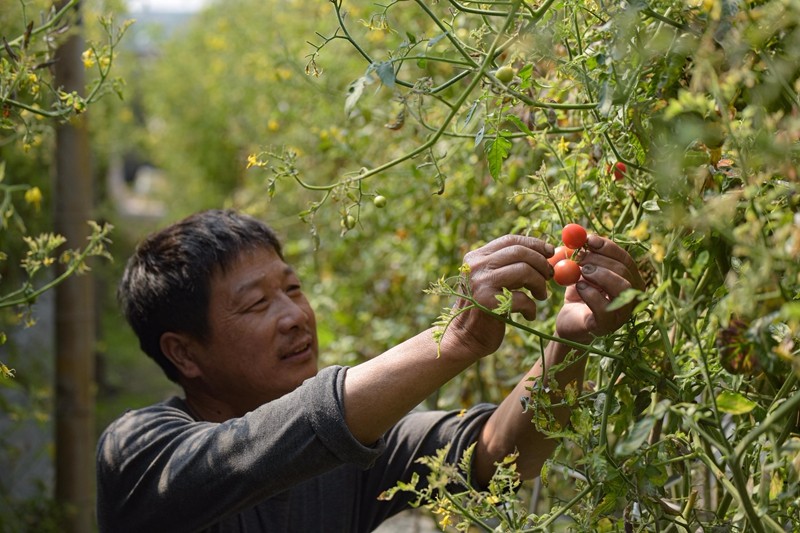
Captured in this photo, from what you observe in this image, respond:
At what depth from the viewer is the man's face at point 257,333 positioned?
187 centimetres

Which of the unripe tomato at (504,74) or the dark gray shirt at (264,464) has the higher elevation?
the unripe tomato at (504,74)

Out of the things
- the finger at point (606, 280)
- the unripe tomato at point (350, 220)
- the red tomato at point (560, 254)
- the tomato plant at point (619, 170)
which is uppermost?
the unripe tomato at point (350, 220)

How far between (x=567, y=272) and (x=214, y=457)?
2.08 ft

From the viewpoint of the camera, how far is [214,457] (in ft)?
4.92

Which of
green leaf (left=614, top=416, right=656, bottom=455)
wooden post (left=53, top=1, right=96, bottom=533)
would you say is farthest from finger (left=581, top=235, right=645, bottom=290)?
wooden post (left=53, top=1, right=96, bottom=533)

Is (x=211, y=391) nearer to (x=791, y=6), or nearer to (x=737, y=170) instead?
(x=737, y=170)

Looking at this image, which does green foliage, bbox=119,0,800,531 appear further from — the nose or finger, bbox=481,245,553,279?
the nose

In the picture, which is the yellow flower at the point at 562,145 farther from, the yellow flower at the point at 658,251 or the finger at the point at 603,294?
the yellow flower at the point at 658,251

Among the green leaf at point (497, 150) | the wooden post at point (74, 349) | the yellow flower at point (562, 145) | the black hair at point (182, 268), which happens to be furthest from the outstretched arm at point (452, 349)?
the wooden post at point (74, 349)

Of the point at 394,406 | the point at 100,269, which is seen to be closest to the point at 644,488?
the point at 394,406

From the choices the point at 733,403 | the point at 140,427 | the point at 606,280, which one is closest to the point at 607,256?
the point at 606,280

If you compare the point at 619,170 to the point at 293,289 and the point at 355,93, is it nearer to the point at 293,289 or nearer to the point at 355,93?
the point at 355,93

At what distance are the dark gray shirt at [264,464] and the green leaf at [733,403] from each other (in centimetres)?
55

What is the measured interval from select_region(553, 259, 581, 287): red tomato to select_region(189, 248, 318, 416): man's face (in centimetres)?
74
